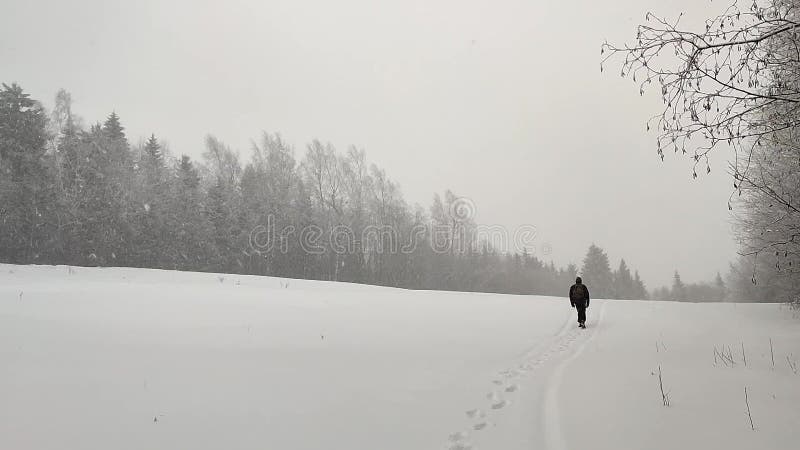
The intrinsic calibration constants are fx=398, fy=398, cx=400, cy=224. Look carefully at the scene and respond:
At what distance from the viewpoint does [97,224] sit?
2798 centimetres

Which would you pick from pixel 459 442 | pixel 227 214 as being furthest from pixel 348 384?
pixel 227 214

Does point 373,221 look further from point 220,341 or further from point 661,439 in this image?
point 661,439

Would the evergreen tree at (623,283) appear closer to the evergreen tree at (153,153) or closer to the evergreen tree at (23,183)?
the evergreen tree at (153,153)

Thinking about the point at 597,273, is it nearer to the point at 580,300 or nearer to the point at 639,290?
the point at 639,290

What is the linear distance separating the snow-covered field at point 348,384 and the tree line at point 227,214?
21.1 m

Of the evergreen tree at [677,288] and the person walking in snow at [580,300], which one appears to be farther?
the evergreen tree at [677,288]

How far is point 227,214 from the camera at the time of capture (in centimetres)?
3638

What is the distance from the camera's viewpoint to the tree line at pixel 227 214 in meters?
26.0

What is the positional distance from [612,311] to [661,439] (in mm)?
15283

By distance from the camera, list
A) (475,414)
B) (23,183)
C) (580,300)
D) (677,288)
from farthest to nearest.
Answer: (677,288) → (23,183) → (580,300) → (475,414)

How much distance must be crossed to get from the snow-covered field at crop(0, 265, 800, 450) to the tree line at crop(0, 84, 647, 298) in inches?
830

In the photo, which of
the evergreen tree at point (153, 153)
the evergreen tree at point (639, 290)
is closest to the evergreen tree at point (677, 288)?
the evergreen tree at point (639, 290)

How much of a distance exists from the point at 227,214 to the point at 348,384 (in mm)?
34458

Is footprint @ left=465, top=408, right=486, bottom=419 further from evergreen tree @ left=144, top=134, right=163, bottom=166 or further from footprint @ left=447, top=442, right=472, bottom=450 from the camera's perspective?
evergreen tree @ left=144, top=134, right=163, bottom=166
